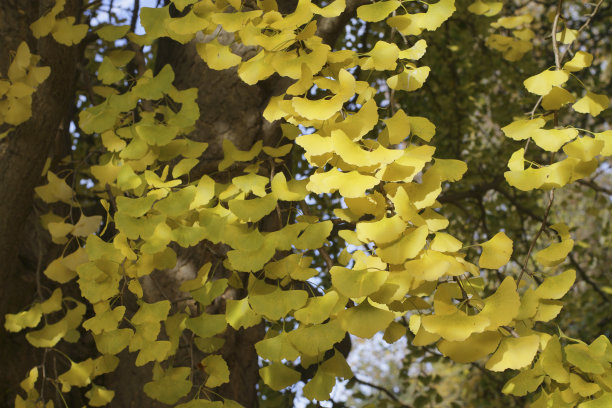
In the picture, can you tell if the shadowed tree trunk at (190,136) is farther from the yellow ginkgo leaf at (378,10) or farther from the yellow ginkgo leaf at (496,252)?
the yellow ginkgo leaf at (496,252)

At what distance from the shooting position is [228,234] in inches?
37.1

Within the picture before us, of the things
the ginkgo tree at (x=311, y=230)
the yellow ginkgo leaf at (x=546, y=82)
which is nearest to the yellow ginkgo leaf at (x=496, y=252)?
the ginkgo tree at (x=311, y=230)

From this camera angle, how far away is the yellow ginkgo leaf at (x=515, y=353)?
0.77 m

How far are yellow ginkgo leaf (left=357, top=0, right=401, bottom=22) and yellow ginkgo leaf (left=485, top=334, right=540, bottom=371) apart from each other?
0.48 meters

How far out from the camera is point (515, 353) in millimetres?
779

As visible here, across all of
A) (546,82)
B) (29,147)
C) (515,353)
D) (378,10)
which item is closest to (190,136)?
(29,147)

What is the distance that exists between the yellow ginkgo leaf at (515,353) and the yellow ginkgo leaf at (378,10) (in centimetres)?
48

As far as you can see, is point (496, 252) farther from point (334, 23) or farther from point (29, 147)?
point (29, 147)

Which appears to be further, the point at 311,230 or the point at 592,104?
the point at 592,104

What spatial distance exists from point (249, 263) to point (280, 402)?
90 centimetres

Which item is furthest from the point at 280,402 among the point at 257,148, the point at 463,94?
the point at 463,94

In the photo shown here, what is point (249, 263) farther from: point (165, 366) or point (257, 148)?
point (165, 366)

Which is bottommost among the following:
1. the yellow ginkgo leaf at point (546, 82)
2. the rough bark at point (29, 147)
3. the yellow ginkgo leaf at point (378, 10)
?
the rough bark at point (29, 147)

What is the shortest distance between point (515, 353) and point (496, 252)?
0.13 metres
